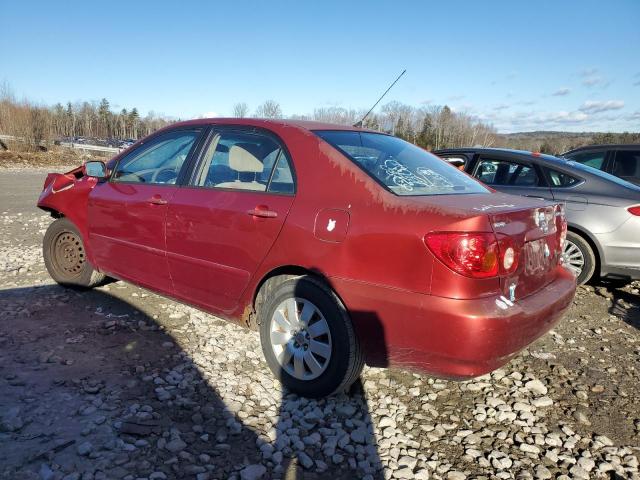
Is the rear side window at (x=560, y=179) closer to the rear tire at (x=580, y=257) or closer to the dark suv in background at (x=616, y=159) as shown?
the rear tire at (x=580, y=257)

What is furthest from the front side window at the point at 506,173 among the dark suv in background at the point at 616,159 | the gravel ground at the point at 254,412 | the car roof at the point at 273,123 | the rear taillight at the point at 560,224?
the car roof at the point at 273,123

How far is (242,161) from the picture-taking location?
338 centimetres

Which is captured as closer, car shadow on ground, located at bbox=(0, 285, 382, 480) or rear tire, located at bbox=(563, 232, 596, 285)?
car shadow on ground, located at bbox=(0, 285, 382, 480)

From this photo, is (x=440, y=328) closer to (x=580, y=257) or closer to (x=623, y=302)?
(x=580, y=257)

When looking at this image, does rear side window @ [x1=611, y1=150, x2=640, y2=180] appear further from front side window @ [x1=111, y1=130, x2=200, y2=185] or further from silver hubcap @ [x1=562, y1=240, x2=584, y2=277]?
front side window @ [x1=111, y1=130, x2=200, y2=185]

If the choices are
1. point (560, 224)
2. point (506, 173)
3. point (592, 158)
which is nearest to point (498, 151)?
point (506, 173)

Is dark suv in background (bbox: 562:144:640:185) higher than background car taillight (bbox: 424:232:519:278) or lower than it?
higher

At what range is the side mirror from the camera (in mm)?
4258

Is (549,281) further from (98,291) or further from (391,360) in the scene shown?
(98,291)

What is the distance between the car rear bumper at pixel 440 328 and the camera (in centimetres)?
237

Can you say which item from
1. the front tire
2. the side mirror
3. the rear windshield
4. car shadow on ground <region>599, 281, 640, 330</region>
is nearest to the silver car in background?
car shadow on ground <region>599, 281, 640, 330</region>

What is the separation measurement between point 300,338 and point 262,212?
82 cm

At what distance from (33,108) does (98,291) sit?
97.8 feet

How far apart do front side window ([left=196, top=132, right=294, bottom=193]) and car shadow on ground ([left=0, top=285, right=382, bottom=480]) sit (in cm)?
128
